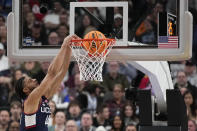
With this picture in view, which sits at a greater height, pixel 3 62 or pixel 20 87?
pixel 3 62

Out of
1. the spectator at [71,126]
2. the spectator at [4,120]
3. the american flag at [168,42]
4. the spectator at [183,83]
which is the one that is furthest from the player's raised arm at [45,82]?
the spectator at [183,83]

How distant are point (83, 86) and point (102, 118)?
104cm

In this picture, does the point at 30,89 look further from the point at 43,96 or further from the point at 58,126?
the point at 58,126

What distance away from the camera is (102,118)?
10.5m

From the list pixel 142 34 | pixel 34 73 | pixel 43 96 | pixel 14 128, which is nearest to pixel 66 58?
pixel 43 96

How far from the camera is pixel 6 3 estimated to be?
13.2 m

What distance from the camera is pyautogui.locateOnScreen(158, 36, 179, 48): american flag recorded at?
7070mm

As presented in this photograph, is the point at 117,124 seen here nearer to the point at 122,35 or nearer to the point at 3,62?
the point at 3,62

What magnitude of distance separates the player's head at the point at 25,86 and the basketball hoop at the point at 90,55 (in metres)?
0.63

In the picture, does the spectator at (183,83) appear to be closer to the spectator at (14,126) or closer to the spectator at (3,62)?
the spectator at (14,126)

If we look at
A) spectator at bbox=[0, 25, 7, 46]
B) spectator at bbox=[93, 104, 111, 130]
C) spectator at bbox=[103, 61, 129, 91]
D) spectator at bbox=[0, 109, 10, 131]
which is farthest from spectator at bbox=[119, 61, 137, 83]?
spectator at bbox=[0, 109, 10, 131]

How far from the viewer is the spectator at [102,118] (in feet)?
34.3

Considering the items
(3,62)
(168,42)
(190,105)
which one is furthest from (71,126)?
(168,42)

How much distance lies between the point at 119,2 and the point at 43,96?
1504 millimetres
